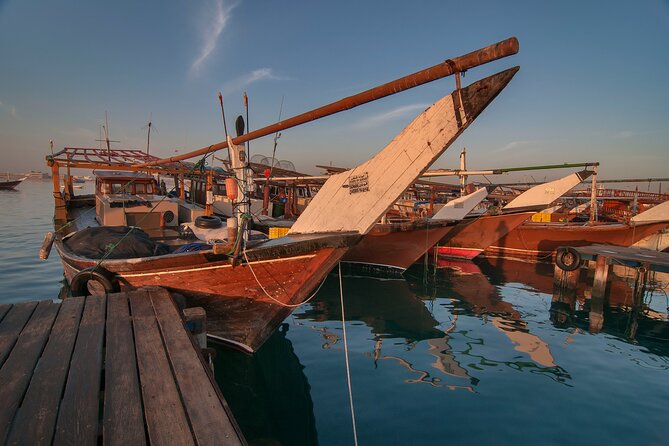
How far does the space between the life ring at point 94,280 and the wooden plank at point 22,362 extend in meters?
0.74

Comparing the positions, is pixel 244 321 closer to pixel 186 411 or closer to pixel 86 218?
pixel 186 411

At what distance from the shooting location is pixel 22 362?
350cm

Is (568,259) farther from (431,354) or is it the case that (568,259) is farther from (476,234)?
(431,354)

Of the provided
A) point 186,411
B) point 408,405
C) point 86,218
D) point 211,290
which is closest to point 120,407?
point 186,411

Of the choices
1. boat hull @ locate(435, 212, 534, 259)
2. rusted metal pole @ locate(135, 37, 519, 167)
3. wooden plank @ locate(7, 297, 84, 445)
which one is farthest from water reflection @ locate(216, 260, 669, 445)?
rusted metal pole @ locate(135, 37, 519, 167)

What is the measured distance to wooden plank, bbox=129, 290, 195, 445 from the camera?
2.59 meters

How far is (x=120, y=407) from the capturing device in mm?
2848

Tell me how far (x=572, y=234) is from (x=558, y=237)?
0.57m

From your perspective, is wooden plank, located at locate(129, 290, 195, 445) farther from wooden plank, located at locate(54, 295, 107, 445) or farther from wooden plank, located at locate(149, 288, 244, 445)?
wooden plank, located at locate(54, 295, 107, 445)

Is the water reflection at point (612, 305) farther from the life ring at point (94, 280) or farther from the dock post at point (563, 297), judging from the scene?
the life ring at point (94, 280)

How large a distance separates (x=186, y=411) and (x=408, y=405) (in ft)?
11.7

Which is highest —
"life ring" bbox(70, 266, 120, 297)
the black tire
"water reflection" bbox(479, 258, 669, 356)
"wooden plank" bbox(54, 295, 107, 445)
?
the black tire

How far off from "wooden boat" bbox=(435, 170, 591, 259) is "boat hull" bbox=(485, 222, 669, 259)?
1515 millimetres

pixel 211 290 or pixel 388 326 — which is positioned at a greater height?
pixel 211 290
